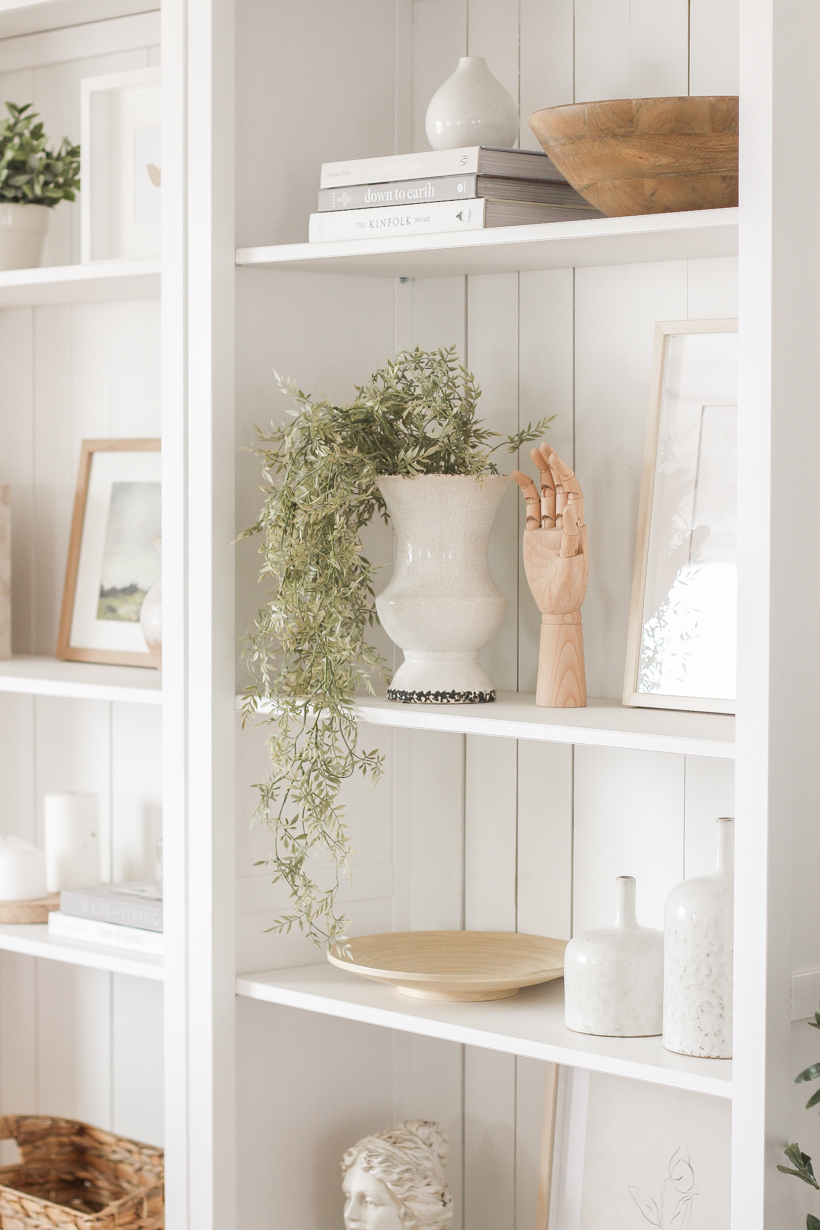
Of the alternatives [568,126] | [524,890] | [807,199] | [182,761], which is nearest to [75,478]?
[182,761]

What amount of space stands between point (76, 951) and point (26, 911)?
0.65ft

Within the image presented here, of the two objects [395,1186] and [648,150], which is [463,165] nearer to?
[648,150]

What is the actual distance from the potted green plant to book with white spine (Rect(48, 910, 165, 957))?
95 cm

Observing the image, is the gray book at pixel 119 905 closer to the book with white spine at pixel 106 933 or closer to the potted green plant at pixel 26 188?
the book with white spine at pixel 106 933

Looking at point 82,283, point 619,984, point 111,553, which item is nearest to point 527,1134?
point 619,984

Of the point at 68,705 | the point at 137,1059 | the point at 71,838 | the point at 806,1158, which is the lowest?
the point at 137,1059

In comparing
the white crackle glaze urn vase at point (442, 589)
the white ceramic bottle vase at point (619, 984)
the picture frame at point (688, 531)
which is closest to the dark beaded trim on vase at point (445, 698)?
the white crackle glaze urn vase at point (442, 589)

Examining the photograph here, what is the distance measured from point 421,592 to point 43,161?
0.97m

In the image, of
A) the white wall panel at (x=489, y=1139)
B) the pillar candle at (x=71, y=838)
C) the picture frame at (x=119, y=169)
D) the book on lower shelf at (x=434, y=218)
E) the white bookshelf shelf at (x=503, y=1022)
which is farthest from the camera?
the pillar candle at (x=71, y=838)

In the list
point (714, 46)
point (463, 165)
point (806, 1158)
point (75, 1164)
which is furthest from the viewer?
point (75, 1164)

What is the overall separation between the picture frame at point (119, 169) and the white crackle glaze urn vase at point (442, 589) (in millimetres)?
651

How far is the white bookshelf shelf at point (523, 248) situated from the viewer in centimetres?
144

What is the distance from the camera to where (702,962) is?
1.45 meters

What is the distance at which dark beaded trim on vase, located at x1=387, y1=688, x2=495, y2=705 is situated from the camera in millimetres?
1695
